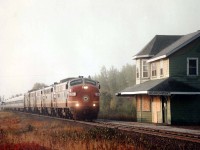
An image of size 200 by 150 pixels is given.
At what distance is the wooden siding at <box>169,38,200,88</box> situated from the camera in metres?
29.8

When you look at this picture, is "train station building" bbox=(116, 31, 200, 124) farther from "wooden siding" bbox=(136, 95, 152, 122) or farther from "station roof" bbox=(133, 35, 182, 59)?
"station roof" bbox=(133, 35, 182, 59)

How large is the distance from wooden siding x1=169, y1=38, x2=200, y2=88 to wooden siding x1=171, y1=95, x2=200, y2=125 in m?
1.43

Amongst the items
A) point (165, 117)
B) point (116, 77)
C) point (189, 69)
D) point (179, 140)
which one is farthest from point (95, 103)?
point (116, 77)

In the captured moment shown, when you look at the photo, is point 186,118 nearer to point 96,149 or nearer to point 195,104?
point 195,104

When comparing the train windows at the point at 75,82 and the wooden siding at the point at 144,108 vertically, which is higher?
the train windows at the point at 75,82

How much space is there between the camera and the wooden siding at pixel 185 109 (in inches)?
1131

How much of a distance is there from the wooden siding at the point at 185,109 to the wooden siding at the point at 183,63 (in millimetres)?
1428

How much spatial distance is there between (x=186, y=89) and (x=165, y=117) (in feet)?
9.78

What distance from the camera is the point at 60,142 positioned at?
16328 mm

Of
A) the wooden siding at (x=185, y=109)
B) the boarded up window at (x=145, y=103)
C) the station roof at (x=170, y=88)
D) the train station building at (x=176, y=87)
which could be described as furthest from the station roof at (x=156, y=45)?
the wooden siding at (x=185, y=109)

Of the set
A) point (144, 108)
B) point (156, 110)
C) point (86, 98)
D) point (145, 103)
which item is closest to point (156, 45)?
point (145, 103)

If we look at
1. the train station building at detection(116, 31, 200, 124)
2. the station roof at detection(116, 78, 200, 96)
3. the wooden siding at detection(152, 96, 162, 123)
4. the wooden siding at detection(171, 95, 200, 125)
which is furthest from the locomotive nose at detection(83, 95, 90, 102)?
the wooden siding at detection(171, 95, 200, 125)

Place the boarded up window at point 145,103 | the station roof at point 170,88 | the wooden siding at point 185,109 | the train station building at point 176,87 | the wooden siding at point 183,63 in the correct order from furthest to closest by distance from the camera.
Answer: the boarded up window at point 145,103 < the wooden siding at point 183,63 < the wooden siding at point 185,109 < the train station building at point 176,87 < the station roof at point 170,88

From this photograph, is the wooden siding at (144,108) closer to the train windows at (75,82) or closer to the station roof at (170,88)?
the station roof at (170,88)
